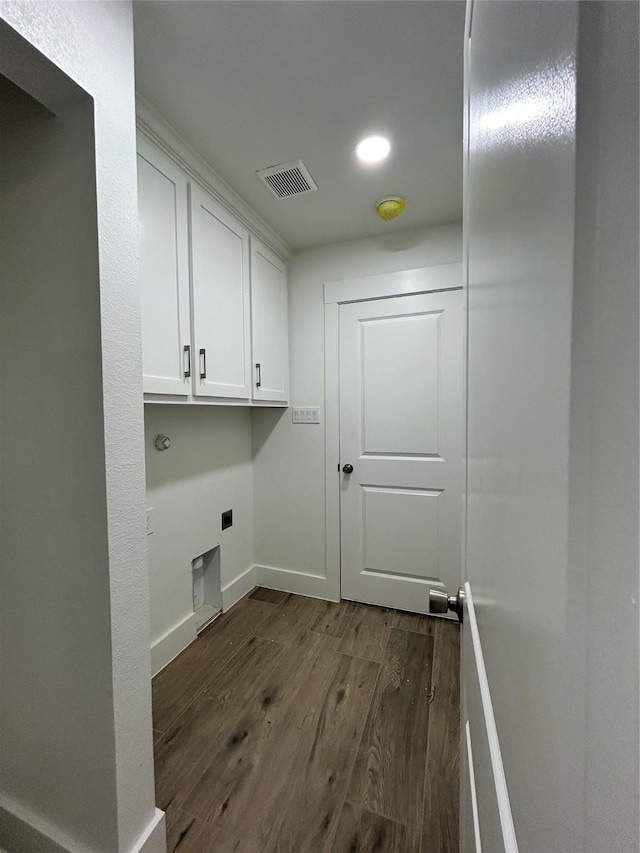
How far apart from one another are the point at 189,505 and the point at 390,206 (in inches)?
71.0

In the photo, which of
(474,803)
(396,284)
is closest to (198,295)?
(396,284)

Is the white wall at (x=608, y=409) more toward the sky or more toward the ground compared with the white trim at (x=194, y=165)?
more toward the ground

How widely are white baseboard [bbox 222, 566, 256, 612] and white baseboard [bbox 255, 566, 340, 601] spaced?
6 centimetres

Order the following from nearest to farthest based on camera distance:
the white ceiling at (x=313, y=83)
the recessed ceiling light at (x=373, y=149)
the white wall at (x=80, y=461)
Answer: the white wall at (x=80, y=461), the white ceiling at (x=313, y=83), the recessed ceiling light at (x=373, y=149)

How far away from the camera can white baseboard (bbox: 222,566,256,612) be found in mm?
1987

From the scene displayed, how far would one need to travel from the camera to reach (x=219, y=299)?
155 cm

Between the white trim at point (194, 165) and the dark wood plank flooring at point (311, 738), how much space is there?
2159 mm

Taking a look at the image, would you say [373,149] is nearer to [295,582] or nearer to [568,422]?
[568,422]

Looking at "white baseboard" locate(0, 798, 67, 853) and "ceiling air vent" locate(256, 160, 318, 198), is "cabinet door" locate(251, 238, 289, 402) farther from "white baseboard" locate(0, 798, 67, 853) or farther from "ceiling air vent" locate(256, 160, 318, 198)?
"white baseboard" locate(0, 798, 67, 853)

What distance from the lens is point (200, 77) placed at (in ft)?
3.48

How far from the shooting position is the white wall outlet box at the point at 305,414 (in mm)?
2172

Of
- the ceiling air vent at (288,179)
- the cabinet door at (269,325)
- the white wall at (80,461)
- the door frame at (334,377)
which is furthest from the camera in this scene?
the door frame at (334,377)

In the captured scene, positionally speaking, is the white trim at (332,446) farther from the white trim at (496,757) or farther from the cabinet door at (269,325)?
the white trim at (496,757)

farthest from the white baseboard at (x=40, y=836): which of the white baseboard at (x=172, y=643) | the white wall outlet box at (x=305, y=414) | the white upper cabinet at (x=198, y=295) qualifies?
the white wall outlet box at (x=305, y=414)
